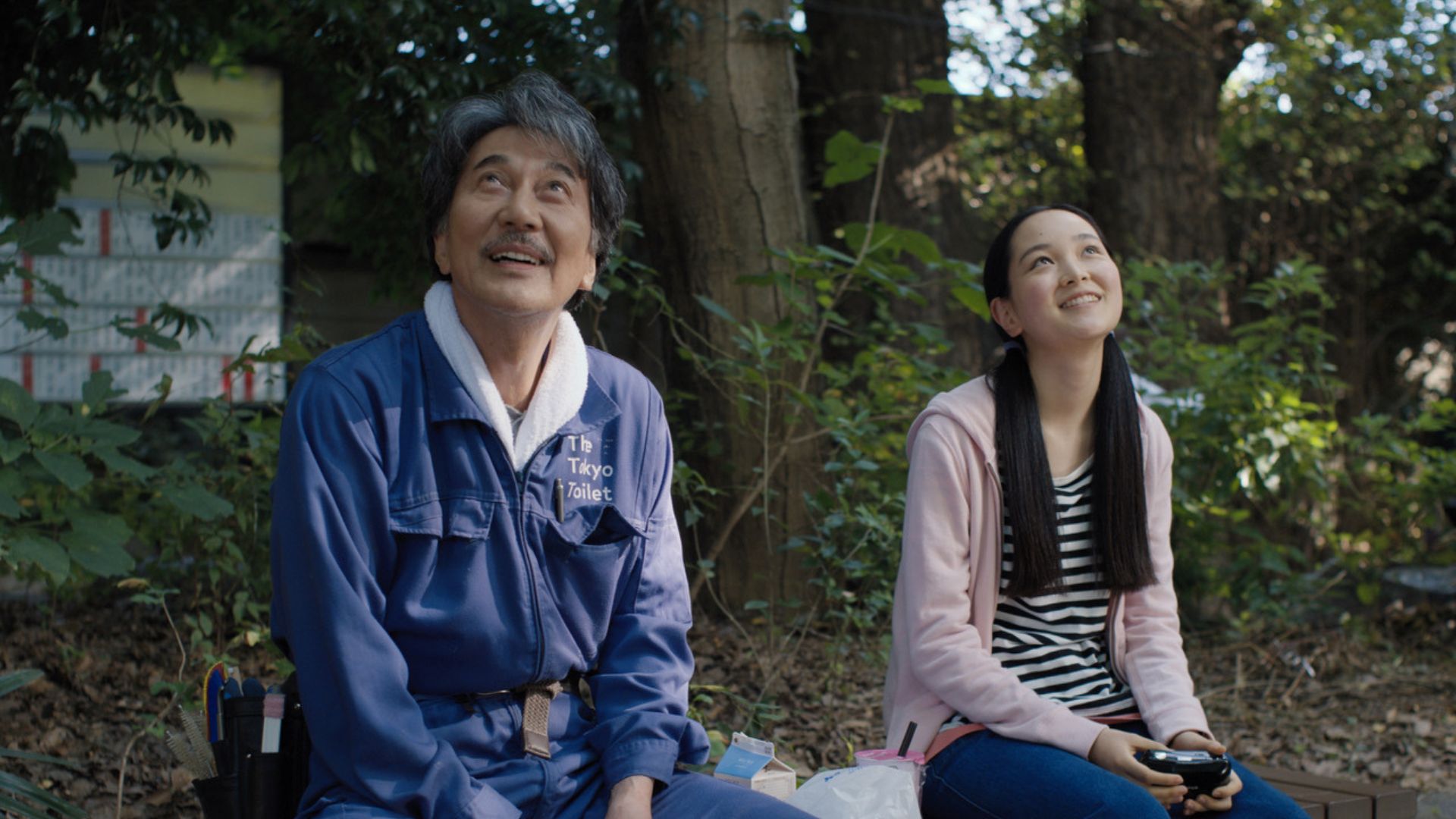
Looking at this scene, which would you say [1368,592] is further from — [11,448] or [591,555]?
[11,448]

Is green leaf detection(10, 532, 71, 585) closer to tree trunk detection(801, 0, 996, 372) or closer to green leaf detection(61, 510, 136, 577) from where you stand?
green leaf detection(61, 510, 136, 577)

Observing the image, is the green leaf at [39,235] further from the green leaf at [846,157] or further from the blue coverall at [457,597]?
the green leaf at [846,157]

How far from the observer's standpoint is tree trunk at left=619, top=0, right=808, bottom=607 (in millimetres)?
5453

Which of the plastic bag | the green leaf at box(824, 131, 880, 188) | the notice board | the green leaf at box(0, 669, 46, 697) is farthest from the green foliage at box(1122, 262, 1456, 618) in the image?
the notice board

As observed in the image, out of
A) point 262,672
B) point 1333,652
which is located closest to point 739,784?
point 262,672

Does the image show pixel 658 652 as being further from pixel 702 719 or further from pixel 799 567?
pixel 799 567

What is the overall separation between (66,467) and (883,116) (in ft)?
17.7

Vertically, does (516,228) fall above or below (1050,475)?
above

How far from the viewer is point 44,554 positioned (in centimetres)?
337

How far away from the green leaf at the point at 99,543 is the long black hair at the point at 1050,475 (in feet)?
7.51

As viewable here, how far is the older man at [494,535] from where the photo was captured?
2.19 metres

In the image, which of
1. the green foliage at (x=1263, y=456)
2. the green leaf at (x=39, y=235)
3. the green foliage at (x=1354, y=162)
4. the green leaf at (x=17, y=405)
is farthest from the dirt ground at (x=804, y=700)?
A: the green foliage at (x=1354, y=162)

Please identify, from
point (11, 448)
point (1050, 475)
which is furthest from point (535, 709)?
point (11, 448)

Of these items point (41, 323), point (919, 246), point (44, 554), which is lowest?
point (44, 554)
